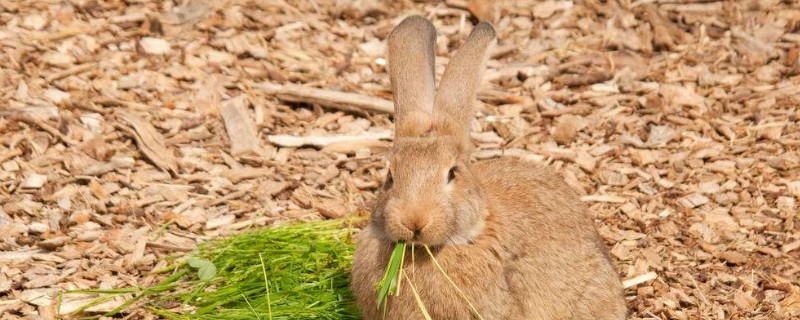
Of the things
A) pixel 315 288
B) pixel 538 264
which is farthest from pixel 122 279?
pixel 538 264

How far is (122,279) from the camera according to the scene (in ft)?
21.0

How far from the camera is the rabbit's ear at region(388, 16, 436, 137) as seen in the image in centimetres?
549

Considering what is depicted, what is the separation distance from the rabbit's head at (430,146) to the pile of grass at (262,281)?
104 centimetres

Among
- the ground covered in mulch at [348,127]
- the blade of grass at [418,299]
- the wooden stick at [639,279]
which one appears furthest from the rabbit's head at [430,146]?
the ground covered in mulch at [348,127]

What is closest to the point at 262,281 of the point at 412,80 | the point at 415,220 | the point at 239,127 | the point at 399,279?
the point at 399,279

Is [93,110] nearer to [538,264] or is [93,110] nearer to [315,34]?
[315,34]

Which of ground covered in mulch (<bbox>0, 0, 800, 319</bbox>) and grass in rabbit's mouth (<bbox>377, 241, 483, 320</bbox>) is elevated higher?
grass in rabbit's mouth (<bbox>377, 241, 483, 320</bbox>)

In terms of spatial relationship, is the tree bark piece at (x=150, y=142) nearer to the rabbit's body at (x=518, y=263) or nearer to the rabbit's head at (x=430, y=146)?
the rabbit's body at (x=518, y=263)

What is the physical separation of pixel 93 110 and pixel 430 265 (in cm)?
349

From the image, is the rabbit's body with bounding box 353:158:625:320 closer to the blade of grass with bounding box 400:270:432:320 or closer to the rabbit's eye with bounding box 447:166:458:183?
the blade of grass with bounding box 400:270:432:320

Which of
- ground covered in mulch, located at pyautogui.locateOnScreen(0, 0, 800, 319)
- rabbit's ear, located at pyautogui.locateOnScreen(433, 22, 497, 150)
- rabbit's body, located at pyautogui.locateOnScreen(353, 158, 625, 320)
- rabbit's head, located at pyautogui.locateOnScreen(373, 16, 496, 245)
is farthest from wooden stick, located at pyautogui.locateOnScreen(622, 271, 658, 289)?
rabbit's ear, located at pyautogui.locateOnScreen(433, 22, 497, 150)

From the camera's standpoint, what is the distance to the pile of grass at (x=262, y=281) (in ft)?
20.1

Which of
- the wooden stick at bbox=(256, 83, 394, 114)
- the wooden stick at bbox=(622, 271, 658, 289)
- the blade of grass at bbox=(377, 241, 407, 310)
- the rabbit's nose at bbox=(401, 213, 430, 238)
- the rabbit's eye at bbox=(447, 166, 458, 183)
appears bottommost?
the wooden stick at bbox=(256, 83, 394, 114)

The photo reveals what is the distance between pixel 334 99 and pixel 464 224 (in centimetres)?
316
